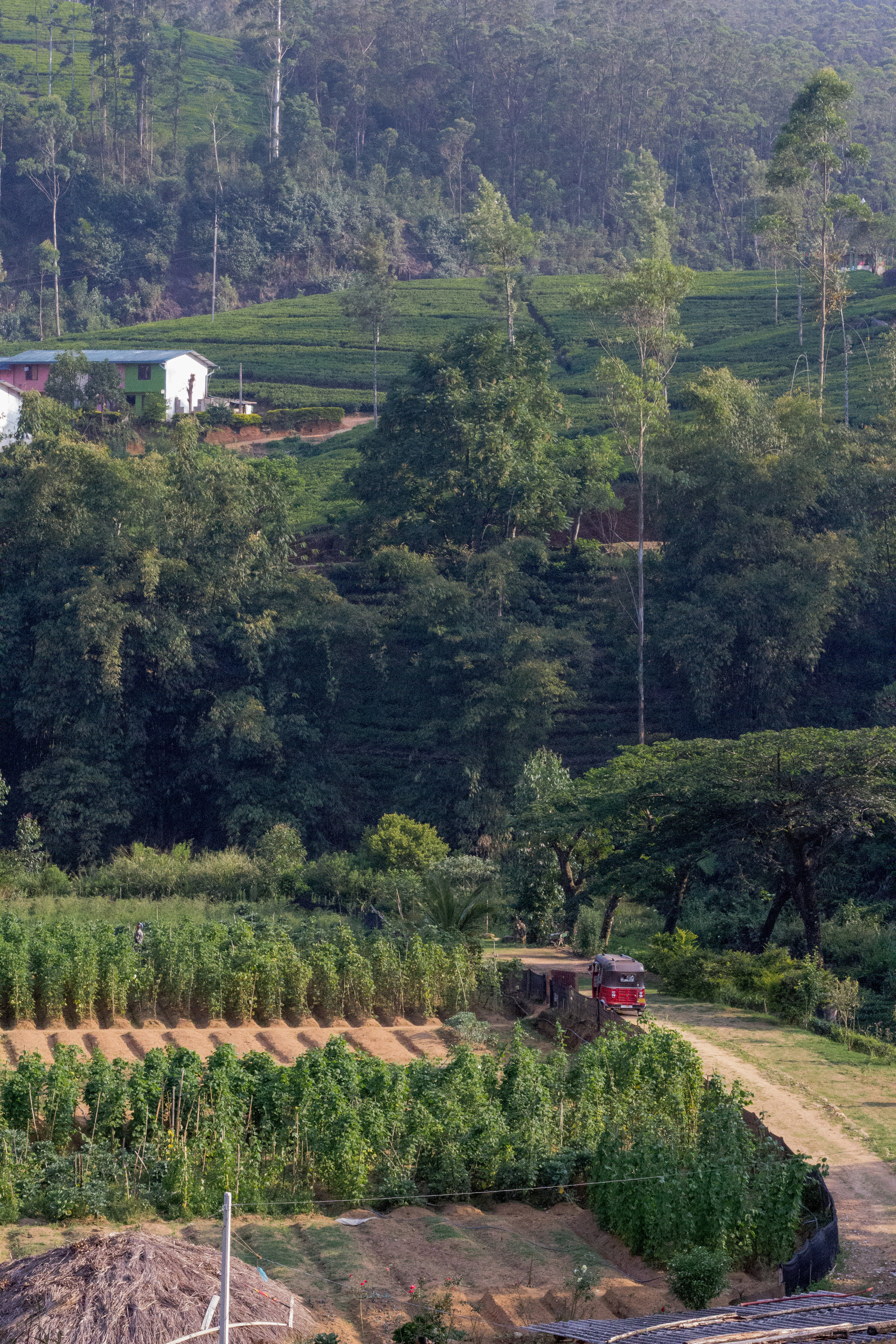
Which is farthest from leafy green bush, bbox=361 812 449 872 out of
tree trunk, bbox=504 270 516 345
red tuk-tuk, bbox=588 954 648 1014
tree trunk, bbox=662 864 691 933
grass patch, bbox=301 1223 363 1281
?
tree trunk, bbox=504 270 516 345

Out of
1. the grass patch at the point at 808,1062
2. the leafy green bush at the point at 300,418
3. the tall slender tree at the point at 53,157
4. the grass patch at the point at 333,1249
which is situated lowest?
the grass patch at the point at 333,1249

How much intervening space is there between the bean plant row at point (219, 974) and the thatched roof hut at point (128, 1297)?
25.2 ft

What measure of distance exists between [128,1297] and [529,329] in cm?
4482

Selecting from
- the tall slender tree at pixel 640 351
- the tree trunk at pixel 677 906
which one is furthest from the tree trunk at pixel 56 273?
the tree trunk at pixel 677 906

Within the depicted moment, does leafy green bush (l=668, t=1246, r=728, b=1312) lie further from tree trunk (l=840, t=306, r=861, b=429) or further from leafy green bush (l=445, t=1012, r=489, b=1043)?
tree trunk (l=840, t=306, r=861, b=429)

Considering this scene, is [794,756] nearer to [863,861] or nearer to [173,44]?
[863,861]

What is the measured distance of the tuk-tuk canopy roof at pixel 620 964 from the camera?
1652 cm

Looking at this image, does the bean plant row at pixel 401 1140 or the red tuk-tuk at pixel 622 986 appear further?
the red tuk-tuk at pixel 622 986

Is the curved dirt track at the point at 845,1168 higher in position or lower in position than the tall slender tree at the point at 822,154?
lower

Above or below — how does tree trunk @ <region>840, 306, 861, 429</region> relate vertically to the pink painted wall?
below

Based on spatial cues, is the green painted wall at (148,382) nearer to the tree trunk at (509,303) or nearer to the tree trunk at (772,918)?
the tree trunk at (509,303)

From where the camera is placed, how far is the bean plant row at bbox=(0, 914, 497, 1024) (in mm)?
16000

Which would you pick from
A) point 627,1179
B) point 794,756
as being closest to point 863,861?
point 794,756

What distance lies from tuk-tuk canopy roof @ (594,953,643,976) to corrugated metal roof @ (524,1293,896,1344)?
27.7 feet
